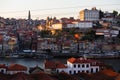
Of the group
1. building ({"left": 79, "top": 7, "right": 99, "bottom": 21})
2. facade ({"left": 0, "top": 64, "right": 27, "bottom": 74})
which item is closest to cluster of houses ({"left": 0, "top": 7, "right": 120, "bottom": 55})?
building ({"left": 79, "top": 7, "right": 99, "bottom": 21})

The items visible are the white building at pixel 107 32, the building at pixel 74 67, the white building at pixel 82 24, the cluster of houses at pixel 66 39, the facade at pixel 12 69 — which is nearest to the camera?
the facade at pixel 12 69

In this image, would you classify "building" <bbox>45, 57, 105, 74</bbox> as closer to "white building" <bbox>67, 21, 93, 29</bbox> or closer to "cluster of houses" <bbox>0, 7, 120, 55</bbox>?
"cluster of houses" <bbox>0, 7, 120, 55</bbox>

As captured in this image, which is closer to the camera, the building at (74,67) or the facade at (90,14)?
the building at (74,67)

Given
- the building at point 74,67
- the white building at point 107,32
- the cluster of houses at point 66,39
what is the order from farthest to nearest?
the white building at point 107,32
the cluster of houses at point 66,39
the building at point 74,67

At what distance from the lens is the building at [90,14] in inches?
1345

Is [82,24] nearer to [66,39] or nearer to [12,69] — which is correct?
[66,39]

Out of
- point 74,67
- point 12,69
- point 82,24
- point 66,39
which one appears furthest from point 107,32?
point 12,69

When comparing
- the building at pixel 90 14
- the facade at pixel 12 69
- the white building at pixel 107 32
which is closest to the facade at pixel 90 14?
the building at pixel 90 14

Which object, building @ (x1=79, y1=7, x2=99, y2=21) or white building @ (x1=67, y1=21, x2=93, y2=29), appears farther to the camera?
building @ (x1=79, y1=7, x2=99, y2=21)

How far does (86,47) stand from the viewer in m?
25.5

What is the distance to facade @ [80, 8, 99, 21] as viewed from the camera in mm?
34156

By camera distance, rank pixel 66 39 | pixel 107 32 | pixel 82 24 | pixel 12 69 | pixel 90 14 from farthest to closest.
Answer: pixel 90 14, pixel 82 24, pixel 107 32, pixel 66 39, pixel 12 69

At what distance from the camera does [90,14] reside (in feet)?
113

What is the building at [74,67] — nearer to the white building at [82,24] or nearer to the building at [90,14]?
the white building at [82,24]
